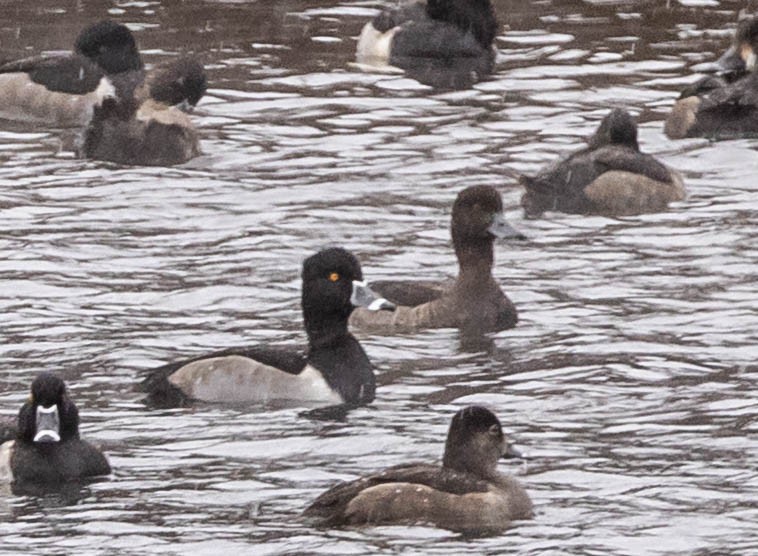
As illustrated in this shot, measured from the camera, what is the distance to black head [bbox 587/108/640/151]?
18844 mm

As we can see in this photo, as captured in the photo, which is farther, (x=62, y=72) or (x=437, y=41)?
(x=437, y=41)

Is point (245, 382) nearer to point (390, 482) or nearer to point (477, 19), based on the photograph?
point (390, 482)

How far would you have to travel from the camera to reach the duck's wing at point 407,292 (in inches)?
613

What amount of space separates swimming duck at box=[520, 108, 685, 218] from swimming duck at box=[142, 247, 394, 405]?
453 cm

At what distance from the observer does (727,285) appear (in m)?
16.1

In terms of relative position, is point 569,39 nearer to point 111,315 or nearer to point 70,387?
point 111,315

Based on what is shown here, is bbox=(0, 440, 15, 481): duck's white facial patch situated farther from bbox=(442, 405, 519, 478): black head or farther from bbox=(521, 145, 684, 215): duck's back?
bbox=(521, 145, 684, 215): duck's back

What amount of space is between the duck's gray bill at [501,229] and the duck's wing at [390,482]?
4.60 metres

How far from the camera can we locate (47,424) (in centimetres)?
1198

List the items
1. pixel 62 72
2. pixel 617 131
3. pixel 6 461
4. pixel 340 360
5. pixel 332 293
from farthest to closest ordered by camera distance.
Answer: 1. pixel 62 72
2. pixel 617 131
3. pixel 332 293
4. pixel 340 360
5. pixel 6 461

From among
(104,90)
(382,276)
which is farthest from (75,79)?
(382,276)

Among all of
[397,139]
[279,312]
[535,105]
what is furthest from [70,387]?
[535,105]

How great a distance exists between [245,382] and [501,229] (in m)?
2.99

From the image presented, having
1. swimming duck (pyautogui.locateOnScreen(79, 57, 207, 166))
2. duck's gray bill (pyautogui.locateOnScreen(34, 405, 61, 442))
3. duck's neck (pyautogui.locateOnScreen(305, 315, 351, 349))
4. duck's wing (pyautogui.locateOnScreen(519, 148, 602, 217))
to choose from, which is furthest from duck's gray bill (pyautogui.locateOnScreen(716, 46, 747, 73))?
duck's gray bill (pyautogui.locateOnScreen(34, 405, 61, 442))
